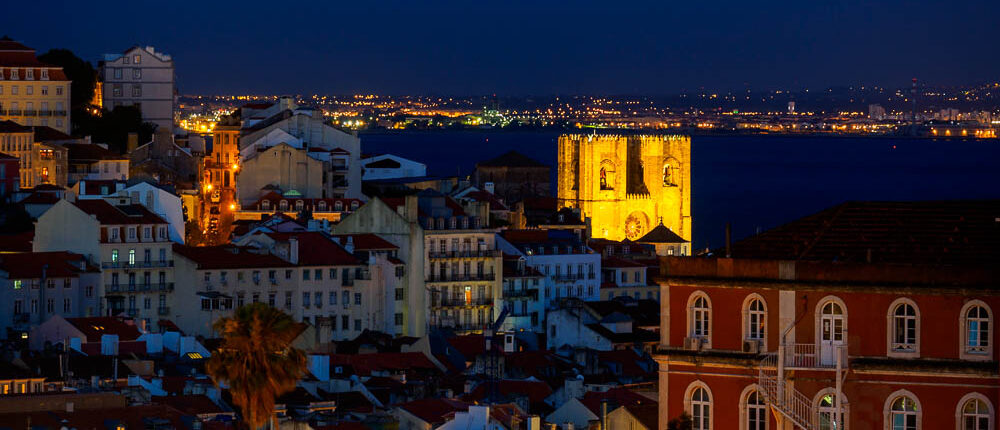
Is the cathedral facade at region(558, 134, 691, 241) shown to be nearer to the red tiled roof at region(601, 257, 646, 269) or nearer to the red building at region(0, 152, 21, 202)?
the red tiled roof at region(601, 257, 646, 269)

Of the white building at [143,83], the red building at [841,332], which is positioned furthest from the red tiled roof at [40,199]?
the red building at [841,332]

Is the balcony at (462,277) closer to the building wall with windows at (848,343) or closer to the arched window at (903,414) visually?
the building wall with windows at (848,343)

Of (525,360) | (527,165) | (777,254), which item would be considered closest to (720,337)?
(777,254)

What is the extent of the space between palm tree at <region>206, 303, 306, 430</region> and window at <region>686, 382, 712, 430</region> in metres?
5.58

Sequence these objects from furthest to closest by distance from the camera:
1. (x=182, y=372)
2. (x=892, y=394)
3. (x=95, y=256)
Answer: (x=95, y=256) < (x=182, y=372) < (x=892, y=394)

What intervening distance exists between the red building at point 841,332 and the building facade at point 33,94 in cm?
7341

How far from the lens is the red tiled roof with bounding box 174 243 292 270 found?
229 ft

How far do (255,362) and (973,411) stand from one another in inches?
393

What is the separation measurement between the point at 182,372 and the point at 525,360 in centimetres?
1112

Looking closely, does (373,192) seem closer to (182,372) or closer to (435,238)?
(435,238)

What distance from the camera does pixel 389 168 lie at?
11638 cm

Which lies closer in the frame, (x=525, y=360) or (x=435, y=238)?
(x=525, y=360)

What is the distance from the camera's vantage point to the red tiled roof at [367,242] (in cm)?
7400

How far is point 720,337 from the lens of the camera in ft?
119
